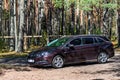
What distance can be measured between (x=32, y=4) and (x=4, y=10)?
959cm

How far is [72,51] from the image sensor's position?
20000 millimetres

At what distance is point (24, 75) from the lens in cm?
1617

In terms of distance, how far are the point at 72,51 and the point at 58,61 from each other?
1.12 meters

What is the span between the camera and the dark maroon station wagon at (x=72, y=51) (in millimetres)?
19172

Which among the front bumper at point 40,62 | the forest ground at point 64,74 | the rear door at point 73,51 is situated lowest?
the forest ground at point 64,74

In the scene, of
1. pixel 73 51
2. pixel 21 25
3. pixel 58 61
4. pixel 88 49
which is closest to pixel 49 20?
pixel 21 25

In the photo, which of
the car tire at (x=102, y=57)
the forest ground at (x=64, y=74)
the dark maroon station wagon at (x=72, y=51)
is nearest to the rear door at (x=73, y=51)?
the dark maroon station wagon at (x=72, y=51)

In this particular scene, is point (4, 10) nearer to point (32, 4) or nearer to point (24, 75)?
point (32, 4)

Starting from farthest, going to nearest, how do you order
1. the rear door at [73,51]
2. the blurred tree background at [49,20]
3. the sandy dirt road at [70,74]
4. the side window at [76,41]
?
1. the blurred tree background at [49,20]
2. the side window at [76,41]
3. the rear door at [73,51]
4. the sandy dirt road at [70,74]

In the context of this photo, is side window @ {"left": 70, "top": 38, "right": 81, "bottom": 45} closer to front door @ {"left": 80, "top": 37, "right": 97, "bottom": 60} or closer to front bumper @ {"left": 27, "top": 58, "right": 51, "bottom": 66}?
front door @ {"left": 80, "top": 37, "right": 97, "bottom": 60}

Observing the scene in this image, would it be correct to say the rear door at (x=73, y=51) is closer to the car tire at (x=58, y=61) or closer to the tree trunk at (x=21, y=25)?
the car tire at (x=58, y=61)

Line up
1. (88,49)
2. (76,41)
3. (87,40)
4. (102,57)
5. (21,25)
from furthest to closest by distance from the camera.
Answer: (21,25) → (102,57) → (87,40) → (88,49) → (76,41)

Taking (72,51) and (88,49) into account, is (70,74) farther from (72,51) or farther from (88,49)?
(88,49)

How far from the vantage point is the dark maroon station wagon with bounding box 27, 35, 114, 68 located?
62.9 ft
